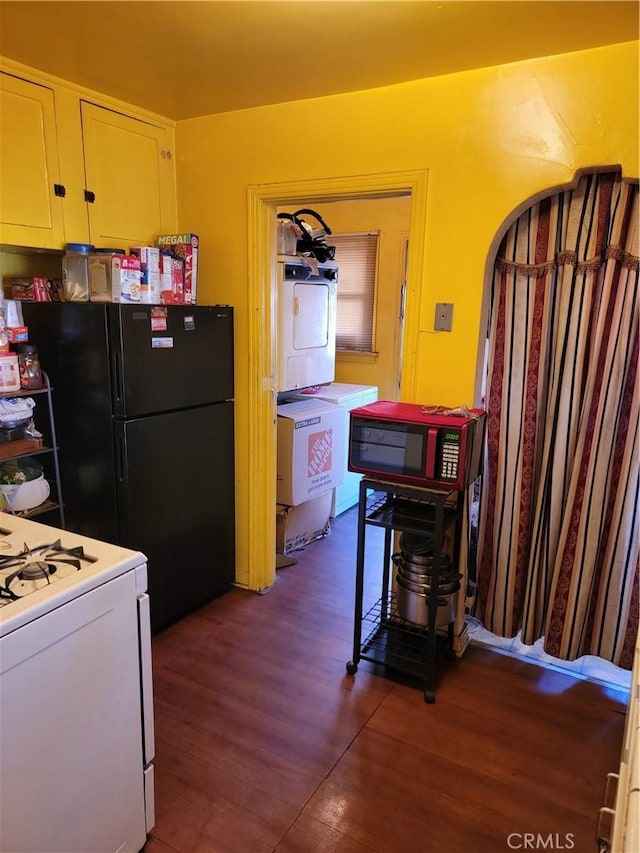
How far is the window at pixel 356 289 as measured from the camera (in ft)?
15.1

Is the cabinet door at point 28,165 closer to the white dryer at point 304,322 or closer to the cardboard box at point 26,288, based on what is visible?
the cardboard box at point 26,288

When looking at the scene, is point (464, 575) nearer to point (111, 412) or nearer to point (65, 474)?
point (111, 412)

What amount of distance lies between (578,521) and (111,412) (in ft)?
6.40

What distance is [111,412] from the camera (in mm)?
2279

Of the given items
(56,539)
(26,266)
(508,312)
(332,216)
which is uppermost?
(332,216)

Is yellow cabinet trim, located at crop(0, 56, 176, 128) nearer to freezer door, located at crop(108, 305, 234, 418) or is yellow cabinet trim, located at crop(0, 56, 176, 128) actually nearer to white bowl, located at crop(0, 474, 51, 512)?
freezer door, located at crop(108, 305, 234, 418)

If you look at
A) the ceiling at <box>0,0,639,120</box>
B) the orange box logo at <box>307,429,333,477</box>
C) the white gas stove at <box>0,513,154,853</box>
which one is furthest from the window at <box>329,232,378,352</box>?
the white gas stove at <box>0,513,154,853</box>

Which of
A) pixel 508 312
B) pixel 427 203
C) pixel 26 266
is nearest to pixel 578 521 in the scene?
pixel 508 312

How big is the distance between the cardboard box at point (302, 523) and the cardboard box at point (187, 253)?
140cm

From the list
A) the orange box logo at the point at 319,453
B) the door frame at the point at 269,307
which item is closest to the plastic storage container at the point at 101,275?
the door frame at the point at 269,307

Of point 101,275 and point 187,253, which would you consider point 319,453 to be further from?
point 101,275

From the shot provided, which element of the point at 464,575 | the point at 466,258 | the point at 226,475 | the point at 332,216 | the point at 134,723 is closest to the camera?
the point at 134,723

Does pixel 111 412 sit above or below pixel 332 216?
below

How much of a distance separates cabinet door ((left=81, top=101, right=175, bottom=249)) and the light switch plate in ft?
4.76
